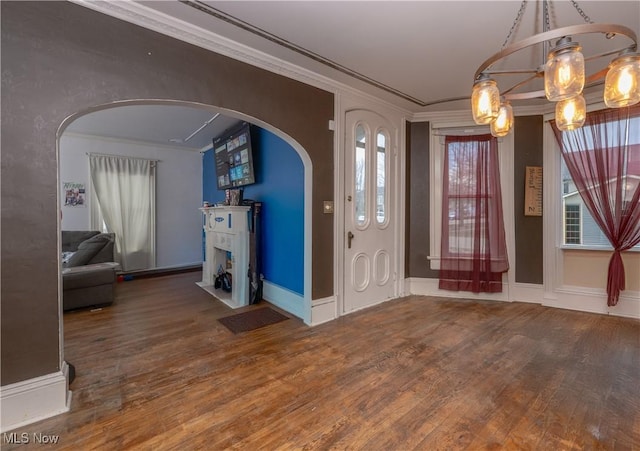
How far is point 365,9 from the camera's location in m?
2.06

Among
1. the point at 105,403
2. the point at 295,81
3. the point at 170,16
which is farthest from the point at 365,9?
the point at 105,403

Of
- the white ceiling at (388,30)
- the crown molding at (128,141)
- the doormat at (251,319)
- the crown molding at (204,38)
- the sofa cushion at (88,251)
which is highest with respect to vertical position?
the crown molding at (128,141)

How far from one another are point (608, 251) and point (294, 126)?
400 centimetres

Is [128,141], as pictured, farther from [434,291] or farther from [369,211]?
[434,291]

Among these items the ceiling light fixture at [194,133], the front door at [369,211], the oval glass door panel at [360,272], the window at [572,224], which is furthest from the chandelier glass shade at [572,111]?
the ceiling light fixture at [194,133]

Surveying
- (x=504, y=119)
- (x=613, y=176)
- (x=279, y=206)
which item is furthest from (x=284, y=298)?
(x=613, y=176)

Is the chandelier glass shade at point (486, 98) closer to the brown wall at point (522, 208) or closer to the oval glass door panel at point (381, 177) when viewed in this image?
the oval glass door panel at point (381, 177)

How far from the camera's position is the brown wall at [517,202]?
3840 mm

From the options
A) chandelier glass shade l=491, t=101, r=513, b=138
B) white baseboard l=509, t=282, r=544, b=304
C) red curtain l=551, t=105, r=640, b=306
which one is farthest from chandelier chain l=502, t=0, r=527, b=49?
white baseboard l=509, t=282, r=544, b=304

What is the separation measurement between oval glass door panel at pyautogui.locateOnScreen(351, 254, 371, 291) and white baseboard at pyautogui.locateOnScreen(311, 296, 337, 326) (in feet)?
1.39

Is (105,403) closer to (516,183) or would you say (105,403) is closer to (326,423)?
(326,423)

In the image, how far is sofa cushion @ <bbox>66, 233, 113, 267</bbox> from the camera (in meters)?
3.99

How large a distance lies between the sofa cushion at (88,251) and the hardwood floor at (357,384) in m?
1.02

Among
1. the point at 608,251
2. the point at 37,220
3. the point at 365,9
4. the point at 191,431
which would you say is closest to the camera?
the point at 191,431
